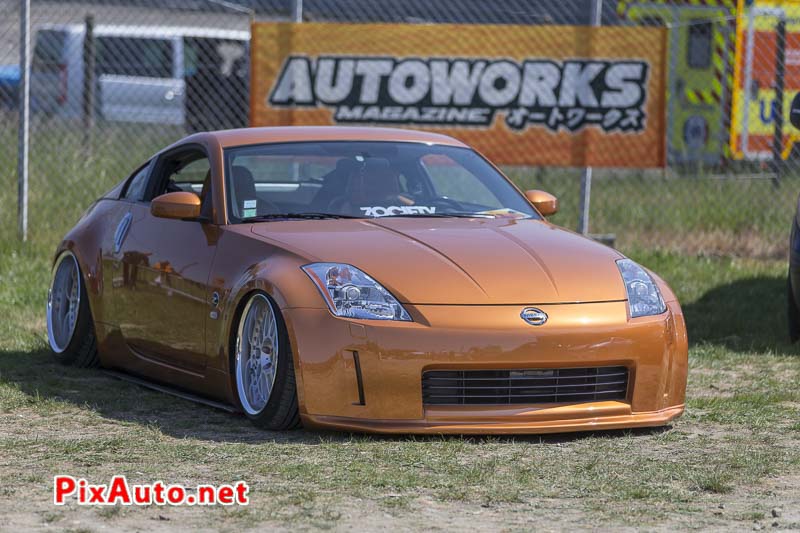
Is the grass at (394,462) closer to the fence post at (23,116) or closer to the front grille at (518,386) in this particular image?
the front grille at (518,386)

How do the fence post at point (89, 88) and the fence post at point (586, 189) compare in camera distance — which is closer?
the fence post at point (586, 189)

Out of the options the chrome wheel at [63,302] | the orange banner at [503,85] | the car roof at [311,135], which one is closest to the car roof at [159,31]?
the orange banner at [503,85]

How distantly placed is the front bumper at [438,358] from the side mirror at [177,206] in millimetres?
1136

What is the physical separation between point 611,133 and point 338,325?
22.4 feet

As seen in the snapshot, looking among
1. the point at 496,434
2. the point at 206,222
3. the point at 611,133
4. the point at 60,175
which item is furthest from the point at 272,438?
the point at 60,175

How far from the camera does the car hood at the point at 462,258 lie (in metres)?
5.91

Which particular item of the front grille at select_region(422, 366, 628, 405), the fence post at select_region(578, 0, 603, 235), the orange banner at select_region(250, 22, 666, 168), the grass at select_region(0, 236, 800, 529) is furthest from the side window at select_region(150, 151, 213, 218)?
the fence post at select_region(578, 0, 603, 235)

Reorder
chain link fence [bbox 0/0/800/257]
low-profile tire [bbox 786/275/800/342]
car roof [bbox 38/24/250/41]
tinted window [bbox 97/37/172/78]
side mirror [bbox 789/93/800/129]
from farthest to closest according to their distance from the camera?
1. tinted window [bbox 97/37/172/78]
2. car roof [bbox 38/24/250/41]
3. chain link fence [bbox 0/0/800/257]
4. low-profile tire [bbox 786/275/800/342]
5. side mirror [bbox 789/93/800/129]

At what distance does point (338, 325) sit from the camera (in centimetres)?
577

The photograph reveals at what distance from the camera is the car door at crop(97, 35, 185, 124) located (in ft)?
73.9

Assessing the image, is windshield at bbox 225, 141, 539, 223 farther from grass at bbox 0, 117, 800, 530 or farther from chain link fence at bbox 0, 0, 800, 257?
chain link fence at bbox 0, 0, 800, 257

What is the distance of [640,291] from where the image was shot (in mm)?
6234

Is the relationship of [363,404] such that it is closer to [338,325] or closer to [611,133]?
[338,325]

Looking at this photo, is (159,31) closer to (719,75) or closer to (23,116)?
(719,75)
